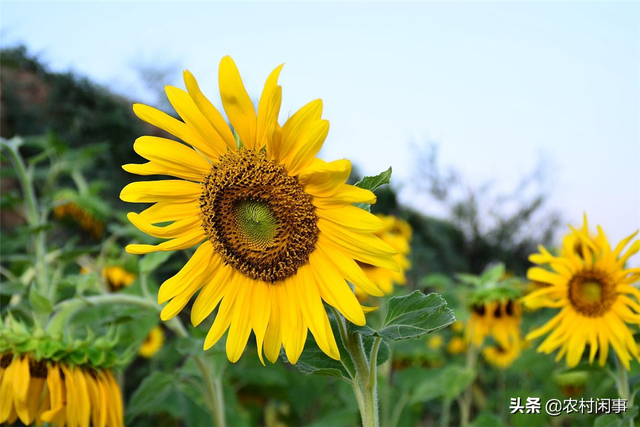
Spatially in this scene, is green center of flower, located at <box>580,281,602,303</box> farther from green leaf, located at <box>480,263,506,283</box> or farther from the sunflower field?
green leaf, located at <box>480,263,506,283</box>

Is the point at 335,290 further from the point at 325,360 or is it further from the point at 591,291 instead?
the point at 591,291

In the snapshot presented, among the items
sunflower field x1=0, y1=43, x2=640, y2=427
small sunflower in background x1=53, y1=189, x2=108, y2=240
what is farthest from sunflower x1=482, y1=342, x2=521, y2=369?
small sunflower in background x1=53, y1=189, x2=108, y2=240

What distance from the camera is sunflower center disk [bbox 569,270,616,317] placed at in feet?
4.52

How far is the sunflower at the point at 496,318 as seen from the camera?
206 cm

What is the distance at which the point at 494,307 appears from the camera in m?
2.06

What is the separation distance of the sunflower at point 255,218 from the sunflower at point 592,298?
78 centimetres

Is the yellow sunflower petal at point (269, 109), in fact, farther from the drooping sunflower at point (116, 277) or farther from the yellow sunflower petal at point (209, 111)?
the drooping sunflower at point (116, 277)

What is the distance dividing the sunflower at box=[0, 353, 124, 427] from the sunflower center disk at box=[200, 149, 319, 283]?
437mm

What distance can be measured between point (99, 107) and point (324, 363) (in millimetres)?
6777

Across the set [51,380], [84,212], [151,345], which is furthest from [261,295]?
[151,345]

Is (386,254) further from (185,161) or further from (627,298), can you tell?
(627,298)

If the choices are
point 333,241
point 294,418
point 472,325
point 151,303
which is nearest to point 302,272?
point 333,241

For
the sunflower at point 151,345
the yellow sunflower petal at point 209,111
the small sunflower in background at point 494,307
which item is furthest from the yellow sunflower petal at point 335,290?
the sunflower at point 151,345

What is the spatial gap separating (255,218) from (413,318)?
0.30m
